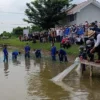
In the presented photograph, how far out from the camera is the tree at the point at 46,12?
45.0 metres

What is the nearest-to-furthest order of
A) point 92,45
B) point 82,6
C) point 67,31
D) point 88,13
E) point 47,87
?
point 47,87, point 92,45, point 67,31, point 82,6, point 88,13

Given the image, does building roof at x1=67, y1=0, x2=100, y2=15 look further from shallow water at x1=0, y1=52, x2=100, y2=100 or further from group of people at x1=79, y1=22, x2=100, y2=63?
shallow water at x1=0, y1=52, x2=100, y2=100

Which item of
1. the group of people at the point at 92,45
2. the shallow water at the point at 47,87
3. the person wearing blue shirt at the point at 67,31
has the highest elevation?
the person wearing blue shirt at the point at 67,31

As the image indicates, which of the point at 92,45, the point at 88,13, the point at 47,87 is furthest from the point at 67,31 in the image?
the point at 47,87

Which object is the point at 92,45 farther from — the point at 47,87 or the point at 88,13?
the point at 88,13

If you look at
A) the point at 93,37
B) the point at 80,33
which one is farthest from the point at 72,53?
the point at 93,37

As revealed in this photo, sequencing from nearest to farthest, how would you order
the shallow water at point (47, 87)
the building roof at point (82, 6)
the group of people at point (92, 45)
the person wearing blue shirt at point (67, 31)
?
the shallow water at point (47, 87) → the group of people at point (92, 45) → the person wearing blue shirt at point (67, 31) → the building roof at point (82, 6)

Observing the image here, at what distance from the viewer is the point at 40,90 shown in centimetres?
1446

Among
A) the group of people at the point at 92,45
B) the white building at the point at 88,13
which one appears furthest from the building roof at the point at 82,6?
the group of people at the point at 92,45

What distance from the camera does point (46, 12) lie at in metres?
45.2

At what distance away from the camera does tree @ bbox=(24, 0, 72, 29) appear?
45.0 m

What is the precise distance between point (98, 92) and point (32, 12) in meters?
32.9

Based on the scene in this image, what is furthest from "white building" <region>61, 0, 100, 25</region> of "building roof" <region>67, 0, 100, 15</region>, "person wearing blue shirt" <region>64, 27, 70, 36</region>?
"person wearing blue shirt" <region>64, 27, 70, 36</region>

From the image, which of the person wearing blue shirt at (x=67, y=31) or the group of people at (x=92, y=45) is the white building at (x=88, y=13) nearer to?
the person wearing blue shirt at (x=67, y=31)
